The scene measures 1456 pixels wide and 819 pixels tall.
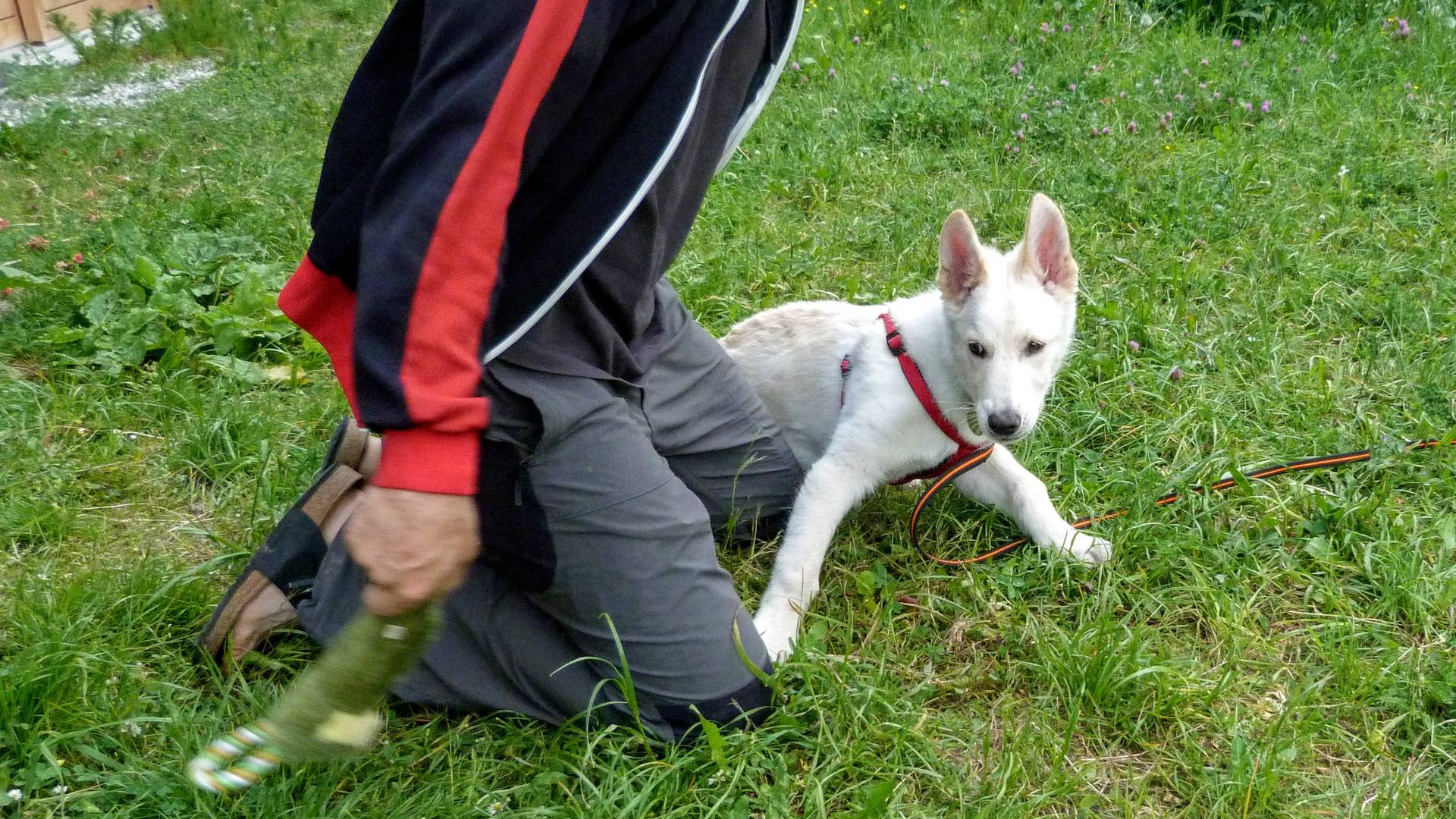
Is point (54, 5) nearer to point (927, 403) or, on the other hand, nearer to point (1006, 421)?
point (927, 403)

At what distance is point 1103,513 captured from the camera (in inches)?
113

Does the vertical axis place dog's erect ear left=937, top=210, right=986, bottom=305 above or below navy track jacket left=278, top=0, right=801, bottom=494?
below

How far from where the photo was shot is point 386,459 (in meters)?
1.61

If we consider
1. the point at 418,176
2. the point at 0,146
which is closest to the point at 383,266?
the point at 418,176

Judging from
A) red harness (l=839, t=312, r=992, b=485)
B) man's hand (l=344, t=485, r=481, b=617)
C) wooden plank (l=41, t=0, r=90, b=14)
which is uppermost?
wooden plank (l=41, t=0, r=90, b=14)

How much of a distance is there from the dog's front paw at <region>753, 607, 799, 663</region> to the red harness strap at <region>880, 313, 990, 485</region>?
61cm

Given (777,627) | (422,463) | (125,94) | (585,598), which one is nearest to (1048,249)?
(777,627)

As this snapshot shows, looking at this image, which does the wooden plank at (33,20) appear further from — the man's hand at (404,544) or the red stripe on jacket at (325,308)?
the man's hand at (404,544)

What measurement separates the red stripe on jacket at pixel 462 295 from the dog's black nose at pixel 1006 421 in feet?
4.56

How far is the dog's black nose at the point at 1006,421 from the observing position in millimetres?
2594

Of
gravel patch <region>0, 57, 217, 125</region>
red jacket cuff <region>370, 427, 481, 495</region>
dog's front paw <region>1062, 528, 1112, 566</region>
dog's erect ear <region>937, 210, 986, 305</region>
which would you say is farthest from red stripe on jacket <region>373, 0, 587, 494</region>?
gravel patch <region>0, 57, 217, 125</region>

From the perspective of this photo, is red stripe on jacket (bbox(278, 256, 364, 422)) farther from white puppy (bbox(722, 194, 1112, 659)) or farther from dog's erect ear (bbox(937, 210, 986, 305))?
dog's erect ear (bbox(937, 210, 986, 305))

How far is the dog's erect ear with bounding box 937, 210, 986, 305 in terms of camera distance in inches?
106

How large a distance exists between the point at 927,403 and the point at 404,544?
5.18 feet
